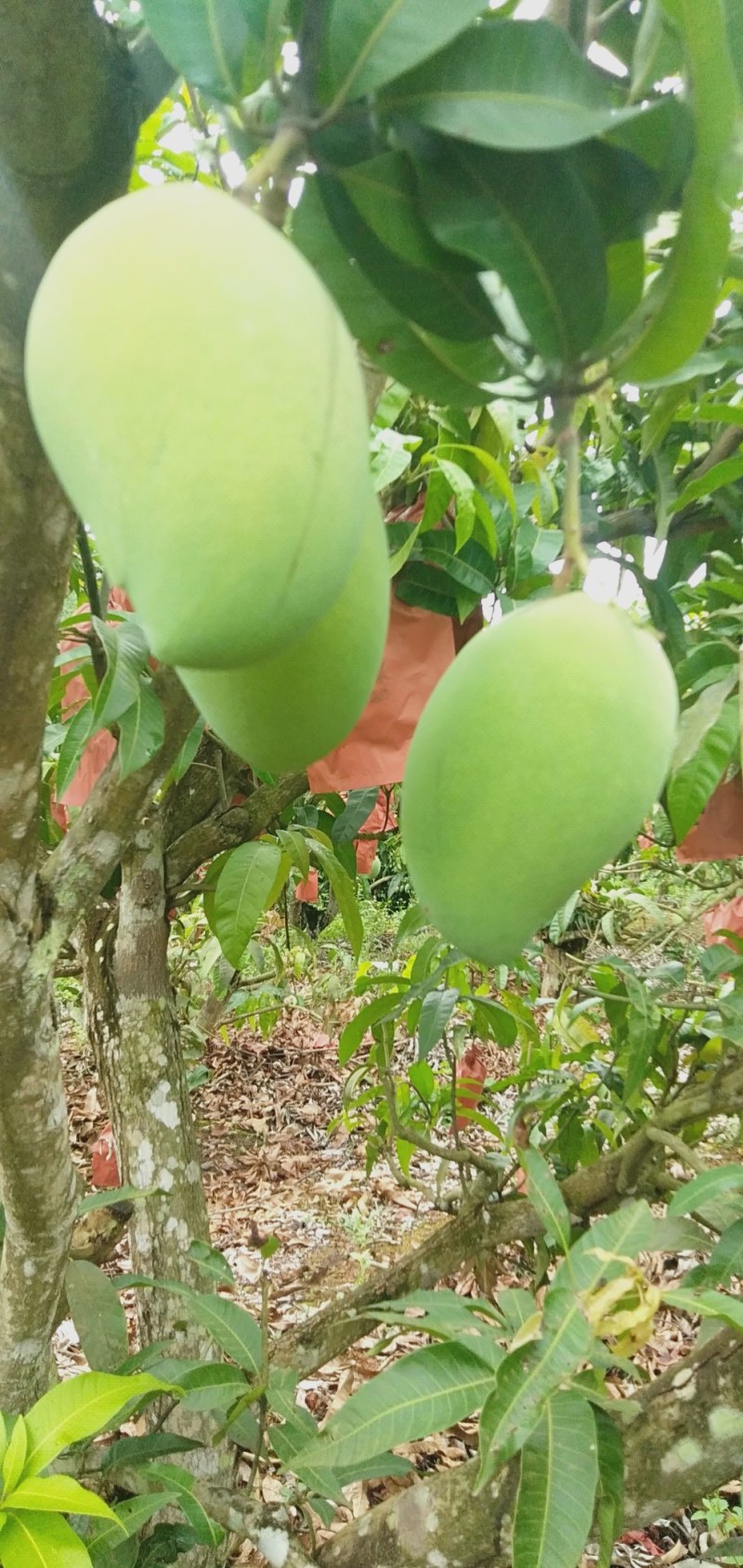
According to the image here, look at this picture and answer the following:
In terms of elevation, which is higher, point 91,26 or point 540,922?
point 91,26

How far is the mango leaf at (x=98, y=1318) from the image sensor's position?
125 cm

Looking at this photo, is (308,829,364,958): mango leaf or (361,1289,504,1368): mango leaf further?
(308,829,364,958): mango leaf

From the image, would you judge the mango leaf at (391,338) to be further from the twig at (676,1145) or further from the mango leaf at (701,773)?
the twig at (676,1145)

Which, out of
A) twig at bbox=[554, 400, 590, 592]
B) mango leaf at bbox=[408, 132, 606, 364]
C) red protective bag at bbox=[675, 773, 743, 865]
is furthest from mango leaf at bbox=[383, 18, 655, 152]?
red protective bag at bbox=[675, 773, 743, 865]

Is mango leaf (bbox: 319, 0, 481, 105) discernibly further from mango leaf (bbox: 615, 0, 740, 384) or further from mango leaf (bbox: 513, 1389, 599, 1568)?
mango leaf (bbox: 513, 1389, 599, 1568)

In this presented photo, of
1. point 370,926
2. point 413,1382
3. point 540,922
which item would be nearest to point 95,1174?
point 413,1382

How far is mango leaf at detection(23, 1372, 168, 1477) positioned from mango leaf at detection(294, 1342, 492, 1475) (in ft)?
0.62

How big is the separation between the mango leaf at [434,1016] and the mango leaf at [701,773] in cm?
66

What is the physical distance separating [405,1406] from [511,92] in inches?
42.6

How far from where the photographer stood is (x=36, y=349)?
1.22 ft

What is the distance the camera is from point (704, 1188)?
1.12 meters

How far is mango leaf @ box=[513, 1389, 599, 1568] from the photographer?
0.88 meters

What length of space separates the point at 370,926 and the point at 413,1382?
17.1 feet

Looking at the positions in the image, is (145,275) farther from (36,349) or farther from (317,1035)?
(317,1035)
